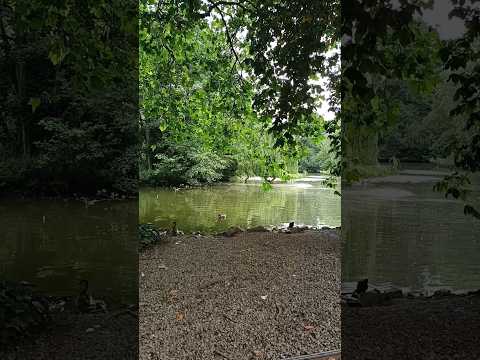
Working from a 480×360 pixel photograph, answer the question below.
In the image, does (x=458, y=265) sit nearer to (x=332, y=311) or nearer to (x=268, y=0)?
(x=332, y=311)

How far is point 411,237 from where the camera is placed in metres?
1.86

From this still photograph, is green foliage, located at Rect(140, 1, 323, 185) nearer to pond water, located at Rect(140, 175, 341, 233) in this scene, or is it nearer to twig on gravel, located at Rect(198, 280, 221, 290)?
pond water, located at Rect(140, 175, 341, 233)

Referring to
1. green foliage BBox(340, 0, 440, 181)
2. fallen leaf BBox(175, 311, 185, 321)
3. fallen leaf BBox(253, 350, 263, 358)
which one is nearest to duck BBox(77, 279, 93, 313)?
fallen leaf BBox(175, 311, 185, 321)

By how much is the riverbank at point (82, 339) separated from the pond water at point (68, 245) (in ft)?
0.30

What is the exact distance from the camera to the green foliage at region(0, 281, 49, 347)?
57.5 inches

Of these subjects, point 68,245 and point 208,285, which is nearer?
point 68,245

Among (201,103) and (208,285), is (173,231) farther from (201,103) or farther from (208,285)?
(201,103)

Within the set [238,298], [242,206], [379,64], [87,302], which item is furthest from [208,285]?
[379,64]

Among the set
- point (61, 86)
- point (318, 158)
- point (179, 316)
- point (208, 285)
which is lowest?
point (179, 316)

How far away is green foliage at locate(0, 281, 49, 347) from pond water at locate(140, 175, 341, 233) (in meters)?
0.55

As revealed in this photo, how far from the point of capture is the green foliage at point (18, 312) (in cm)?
146

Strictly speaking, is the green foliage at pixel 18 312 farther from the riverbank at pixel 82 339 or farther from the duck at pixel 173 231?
the duck at pixel 173 231

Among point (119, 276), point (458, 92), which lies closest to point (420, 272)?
point (458, 92)

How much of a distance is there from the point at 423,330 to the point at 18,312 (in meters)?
1.47
